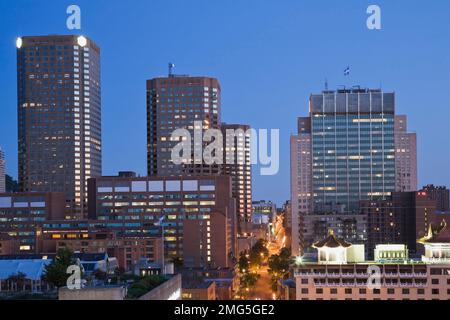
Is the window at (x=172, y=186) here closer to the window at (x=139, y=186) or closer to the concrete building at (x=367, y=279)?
the window at (x=139, y=186)

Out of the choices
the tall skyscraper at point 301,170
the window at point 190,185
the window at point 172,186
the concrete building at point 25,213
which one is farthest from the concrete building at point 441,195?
the concrete building at point 25,213

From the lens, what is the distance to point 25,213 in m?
27.2

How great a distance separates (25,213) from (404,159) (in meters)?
19.4

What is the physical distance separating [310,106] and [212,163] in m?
6.08

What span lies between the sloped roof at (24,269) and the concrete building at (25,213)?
43.8 ft

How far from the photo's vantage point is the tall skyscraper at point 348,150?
3441 cm

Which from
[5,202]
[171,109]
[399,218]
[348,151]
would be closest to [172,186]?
[5,202]

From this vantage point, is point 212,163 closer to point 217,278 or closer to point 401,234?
point 401,234

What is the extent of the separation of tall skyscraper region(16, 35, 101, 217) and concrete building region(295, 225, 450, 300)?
80.9 feet

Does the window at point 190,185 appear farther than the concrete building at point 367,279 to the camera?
Yes

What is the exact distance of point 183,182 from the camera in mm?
28000

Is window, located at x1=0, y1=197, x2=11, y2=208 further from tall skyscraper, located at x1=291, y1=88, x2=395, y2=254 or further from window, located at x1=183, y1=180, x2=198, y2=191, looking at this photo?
tall skyscraper, located at x1=291, y1=88, x2=395, y2=254

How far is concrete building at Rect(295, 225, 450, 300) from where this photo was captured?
1145cm

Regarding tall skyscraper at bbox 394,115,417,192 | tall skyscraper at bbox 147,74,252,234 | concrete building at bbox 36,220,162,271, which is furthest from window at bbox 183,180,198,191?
tall skyscraper at bbox 394,115,417,192
